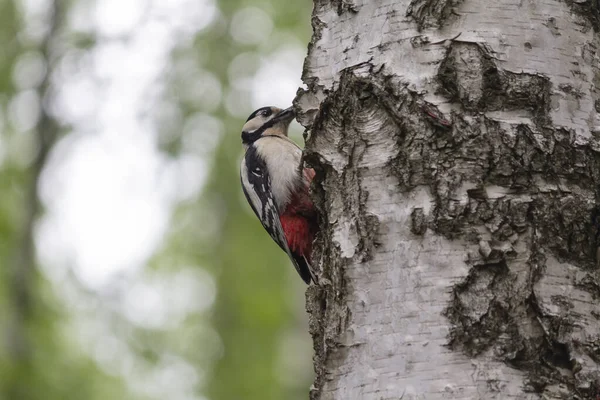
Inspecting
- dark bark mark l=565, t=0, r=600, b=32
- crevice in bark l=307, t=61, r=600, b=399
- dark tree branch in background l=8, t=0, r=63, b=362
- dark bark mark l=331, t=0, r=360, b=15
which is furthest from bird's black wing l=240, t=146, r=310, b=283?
dark tree branch in background l=8, t=0, r=63, b=362

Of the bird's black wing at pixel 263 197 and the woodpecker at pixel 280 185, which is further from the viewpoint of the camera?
the bird's black wing at pixel 263 197

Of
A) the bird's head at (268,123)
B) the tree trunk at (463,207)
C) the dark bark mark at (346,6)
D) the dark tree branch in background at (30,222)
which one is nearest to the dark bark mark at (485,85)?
the tree trunk at (463,207)

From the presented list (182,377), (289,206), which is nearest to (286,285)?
(182,377)

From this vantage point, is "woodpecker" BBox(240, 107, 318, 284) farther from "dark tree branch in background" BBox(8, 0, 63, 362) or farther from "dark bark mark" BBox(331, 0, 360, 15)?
"dark tree branch in background" BBox(8, 0, 63, 362)

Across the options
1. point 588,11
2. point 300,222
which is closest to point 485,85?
point 588,11

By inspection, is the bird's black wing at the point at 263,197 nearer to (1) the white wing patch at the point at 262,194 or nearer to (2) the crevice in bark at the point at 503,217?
(1) the white wing patch at the point at 262,194

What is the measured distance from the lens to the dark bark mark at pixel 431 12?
2074 millimetres

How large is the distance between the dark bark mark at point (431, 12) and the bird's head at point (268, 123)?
3040 mm

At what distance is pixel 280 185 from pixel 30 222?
489 cm

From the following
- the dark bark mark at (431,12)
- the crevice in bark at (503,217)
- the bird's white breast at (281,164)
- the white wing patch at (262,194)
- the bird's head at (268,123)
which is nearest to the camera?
the crevice in bark at (503,217)

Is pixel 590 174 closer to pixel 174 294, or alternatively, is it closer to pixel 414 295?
pixel 414 295

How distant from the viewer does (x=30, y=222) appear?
8.49 meters

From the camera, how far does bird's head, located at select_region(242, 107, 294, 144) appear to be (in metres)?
5.20

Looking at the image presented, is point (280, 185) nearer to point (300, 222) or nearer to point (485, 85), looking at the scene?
point (300, 222)
